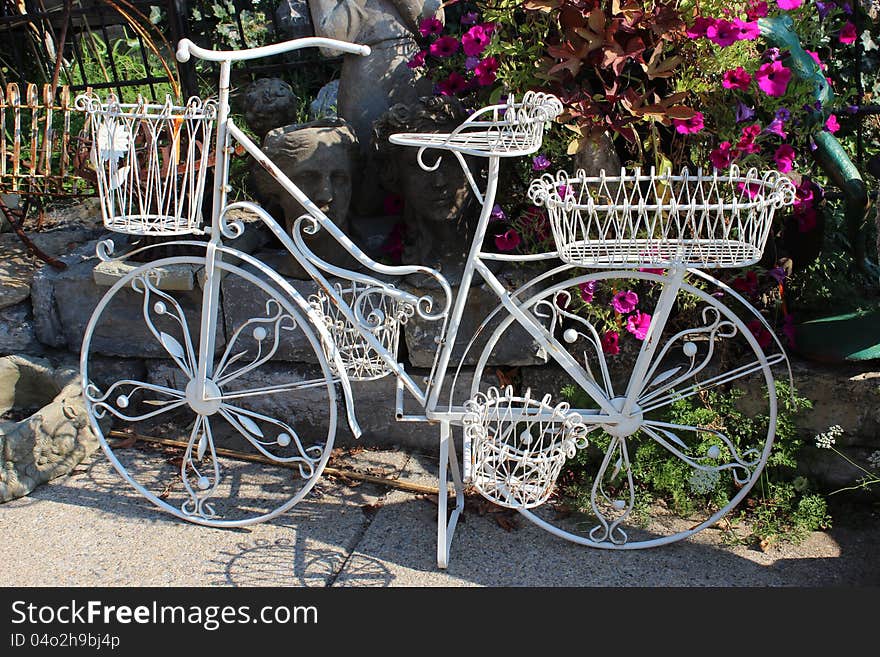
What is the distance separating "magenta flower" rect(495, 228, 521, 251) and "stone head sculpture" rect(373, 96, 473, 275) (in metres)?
0.15

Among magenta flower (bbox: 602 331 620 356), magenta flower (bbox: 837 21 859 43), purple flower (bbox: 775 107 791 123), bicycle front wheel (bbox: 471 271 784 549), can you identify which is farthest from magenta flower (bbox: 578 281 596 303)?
magenta flower (bbox: 837 21 859 43)

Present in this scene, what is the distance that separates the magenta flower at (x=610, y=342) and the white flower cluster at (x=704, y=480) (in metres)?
0.53

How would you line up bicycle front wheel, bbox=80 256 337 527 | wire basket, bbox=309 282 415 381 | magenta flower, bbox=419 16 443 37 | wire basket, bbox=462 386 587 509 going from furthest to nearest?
magenta flower, bbox=419 16 443 37, bicycle front wheel, bbox=80 256 337 527, wire basket, bbox=309 282 415 381, wire basket, bbox=462 386 587 509

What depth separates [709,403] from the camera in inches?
138

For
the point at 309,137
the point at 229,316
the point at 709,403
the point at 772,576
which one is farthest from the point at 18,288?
the point at 772,576

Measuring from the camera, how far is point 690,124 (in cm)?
317

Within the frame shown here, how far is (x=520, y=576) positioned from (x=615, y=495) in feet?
2.14

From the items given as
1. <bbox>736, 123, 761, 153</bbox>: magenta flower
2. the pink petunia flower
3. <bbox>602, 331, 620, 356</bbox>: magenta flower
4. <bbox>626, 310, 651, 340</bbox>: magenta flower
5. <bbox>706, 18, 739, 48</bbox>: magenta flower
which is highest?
<bbox>706, 18, 739, 48</bbox>: magenta flower

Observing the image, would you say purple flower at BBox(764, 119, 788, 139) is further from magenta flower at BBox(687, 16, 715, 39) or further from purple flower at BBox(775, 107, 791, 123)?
magenta flower at BBox(687, 16, 715, 39)

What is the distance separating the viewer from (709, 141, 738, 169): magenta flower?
319 cm

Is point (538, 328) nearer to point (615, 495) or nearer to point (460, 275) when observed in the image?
point (460, 275)

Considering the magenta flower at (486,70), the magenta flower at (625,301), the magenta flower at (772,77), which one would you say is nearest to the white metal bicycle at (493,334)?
the magenta flower at (625,301)
